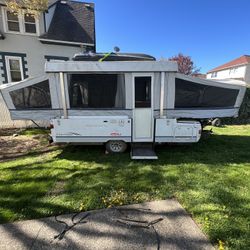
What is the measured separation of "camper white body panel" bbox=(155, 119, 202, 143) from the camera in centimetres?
520

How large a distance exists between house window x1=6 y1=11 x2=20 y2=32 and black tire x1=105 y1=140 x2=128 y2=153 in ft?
30.3

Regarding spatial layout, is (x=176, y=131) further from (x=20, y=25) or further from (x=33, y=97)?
(x=20, y=25)

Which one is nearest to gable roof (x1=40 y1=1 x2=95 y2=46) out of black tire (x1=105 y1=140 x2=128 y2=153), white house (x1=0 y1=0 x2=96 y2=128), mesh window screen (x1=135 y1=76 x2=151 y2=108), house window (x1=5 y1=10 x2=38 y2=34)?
white house (x1=0 y1=0 x2=96 y2=128)

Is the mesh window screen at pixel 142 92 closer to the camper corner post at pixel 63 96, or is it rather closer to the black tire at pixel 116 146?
the black tire at pixel 116 146

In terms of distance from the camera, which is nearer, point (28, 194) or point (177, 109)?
point (28, 194)

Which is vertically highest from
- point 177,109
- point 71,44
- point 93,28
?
point 93,28

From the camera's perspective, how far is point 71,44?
11195 mm

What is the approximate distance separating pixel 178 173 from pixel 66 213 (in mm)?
2541

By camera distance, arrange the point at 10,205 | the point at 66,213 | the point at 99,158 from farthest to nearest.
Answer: the point at 99,158, the point at 10,205, the point at 66,213

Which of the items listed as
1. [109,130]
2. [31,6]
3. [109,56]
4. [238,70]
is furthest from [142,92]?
[238,70]

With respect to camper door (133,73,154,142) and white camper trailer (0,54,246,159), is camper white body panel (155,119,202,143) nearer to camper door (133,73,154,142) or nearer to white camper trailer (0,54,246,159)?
white camper trailer (0,54,246,159)

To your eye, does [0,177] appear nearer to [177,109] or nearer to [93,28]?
[177,109]

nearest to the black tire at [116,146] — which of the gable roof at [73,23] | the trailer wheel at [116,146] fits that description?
the trailer wheel at [116,146]

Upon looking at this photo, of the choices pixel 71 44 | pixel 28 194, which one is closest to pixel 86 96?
pixel 28 194
